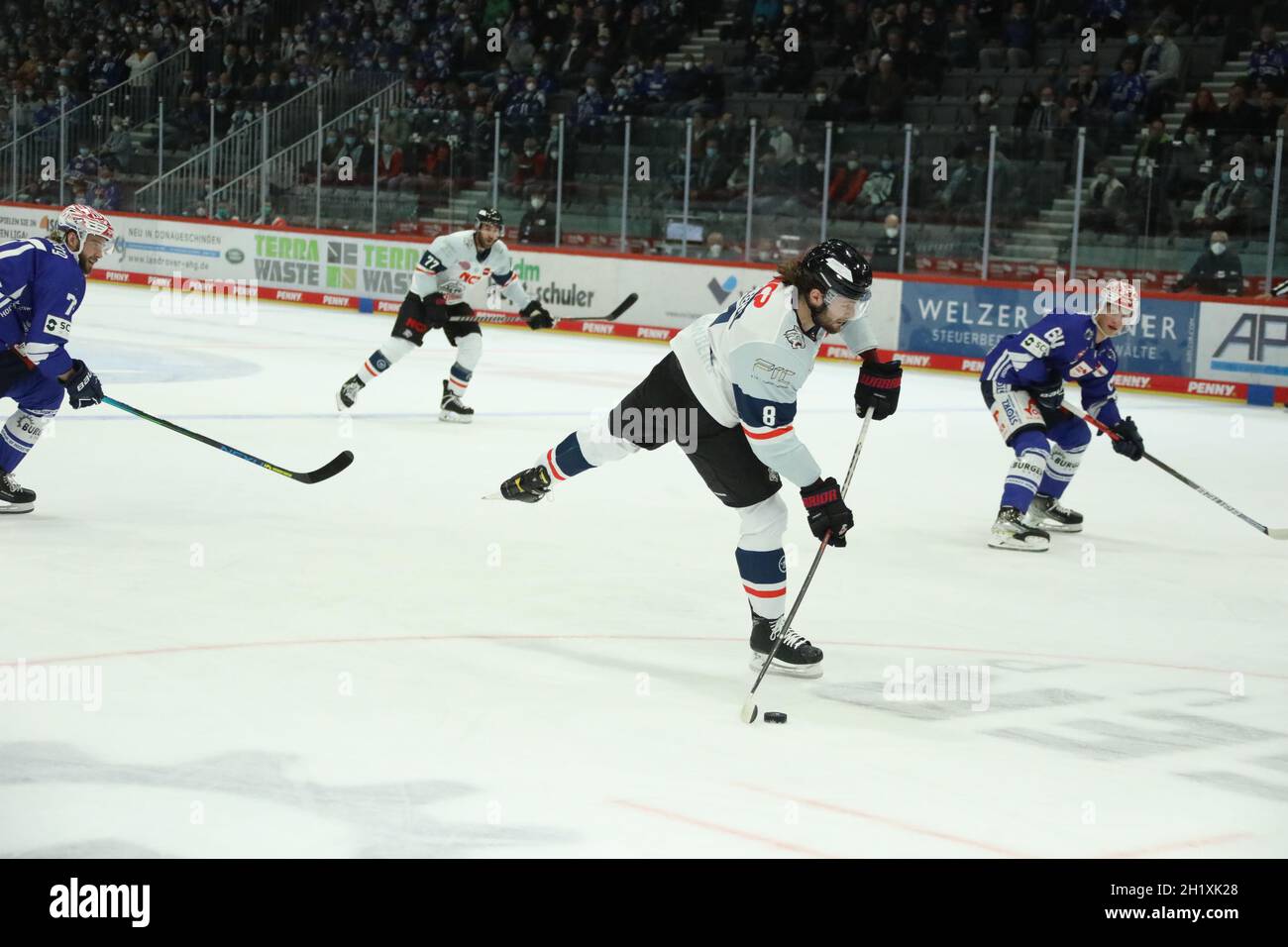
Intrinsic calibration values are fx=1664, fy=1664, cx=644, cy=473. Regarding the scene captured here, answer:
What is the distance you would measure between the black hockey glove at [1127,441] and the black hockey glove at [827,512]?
3143mm

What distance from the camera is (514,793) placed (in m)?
3.79

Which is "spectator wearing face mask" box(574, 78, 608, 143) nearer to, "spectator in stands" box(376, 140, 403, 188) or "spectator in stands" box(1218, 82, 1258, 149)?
"spectator in stands" box(376, 140, 403, 188)

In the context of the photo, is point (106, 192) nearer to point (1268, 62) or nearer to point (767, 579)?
point (1268, 62)

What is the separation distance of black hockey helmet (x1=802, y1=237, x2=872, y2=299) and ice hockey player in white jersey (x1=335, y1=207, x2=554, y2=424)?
626cm

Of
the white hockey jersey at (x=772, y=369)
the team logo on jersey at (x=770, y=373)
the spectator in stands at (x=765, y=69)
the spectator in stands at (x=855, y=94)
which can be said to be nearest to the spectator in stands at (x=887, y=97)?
the spectator in stands at (x=855, y=94)

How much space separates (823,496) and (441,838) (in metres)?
1.82

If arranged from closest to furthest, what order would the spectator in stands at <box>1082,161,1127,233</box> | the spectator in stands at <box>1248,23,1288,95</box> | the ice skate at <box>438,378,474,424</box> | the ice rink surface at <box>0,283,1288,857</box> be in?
the ice rink surface at <box>0,283,1288,857</box> → the ice skate at <box>438,378,474,424</box> → the spectator in stands at <box>1082,161,1127,233</box> → the spectator in stands at <box>1248,23,1288,95</box>

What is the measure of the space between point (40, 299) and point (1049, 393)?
4503 mm

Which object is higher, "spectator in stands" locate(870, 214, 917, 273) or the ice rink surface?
"spectator in stands" locate(870, 214, 917, 273)

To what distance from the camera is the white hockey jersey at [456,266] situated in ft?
36.3

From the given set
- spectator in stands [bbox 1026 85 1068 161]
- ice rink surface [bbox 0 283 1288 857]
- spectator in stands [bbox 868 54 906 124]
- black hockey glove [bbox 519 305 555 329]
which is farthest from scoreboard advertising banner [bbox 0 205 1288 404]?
ice rink surface [bbox 0 283 1288 857]

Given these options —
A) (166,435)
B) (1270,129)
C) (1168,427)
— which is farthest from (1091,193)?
(166,435)

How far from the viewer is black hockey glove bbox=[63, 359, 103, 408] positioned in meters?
6.91

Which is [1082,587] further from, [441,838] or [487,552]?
[441,838]
